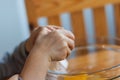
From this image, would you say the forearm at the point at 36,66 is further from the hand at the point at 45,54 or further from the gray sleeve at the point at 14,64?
the gray sleeve at the point at 14,64

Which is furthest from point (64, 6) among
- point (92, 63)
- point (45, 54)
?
point (45, 54)

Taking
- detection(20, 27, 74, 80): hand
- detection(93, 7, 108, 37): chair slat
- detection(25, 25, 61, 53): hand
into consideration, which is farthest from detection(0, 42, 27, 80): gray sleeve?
detection(93, 7, 108, 37): chair slat

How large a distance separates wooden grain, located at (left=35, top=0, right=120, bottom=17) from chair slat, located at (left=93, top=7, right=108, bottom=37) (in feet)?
0.13

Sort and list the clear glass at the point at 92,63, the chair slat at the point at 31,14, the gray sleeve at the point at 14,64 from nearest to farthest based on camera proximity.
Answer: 1. the clear glass at the point at 92,63
2. the gray sleeve at the point at 14,64
3. the chair slat at the point at 31,14

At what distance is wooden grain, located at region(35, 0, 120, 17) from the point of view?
43.5 inches

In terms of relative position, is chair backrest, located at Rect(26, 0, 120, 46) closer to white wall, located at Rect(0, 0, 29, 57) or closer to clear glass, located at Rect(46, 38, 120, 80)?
white wall, located at Rect(0, 0, 29, 57)

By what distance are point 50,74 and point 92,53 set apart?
1.23ft

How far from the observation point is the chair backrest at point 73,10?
43.4 inches

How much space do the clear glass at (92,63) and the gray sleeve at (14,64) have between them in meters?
0.14

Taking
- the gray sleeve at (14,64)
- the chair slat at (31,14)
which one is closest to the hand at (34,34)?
the gray sleeve at (14,64)

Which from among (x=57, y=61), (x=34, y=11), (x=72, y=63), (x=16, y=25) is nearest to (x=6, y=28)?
(x=16, y=25)

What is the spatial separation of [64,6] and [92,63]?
413mm

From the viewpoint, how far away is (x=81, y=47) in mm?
810

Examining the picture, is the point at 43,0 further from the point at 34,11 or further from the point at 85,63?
the point at 85,63
